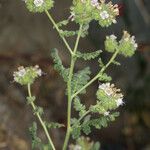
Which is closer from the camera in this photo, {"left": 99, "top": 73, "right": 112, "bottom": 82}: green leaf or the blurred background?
{"left": 99, "top": 73, "right": 112, "bottom": 82}: green leaf

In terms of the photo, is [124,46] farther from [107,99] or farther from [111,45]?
[107,99]

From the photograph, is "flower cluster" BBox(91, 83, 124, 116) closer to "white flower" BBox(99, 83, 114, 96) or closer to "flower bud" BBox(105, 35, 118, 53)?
"white flower" BBox(99, 83, 114, 96)

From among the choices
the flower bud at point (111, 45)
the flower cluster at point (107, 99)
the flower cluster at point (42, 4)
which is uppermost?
the flower cluster at point (42, 4)

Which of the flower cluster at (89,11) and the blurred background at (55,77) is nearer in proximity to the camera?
the flower cluster at (89,11)

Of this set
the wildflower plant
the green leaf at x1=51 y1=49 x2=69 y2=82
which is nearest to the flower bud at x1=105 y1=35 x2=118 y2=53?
the wildflower plant

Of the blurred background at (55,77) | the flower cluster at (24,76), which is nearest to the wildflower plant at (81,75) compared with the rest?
the flower cluster at (24,76)

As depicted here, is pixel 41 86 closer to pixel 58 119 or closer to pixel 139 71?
pixel 58 119

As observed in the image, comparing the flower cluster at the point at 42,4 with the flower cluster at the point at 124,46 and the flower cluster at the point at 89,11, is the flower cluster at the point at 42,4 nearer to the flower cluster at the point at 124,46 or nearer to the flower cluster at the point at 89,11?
the flower cluster at the point at 89,11

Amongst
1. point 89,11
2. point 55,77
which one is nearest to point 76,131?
point 89,11

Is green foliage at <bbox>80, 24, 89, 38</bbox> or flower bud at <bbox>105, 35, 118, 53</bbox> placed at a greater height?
green foliage at <bbox>80, 24, 89, 38</bbox>
